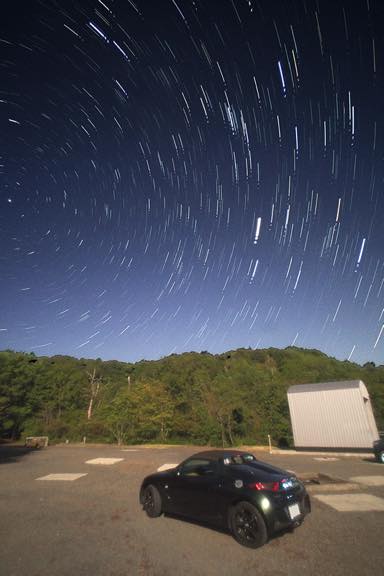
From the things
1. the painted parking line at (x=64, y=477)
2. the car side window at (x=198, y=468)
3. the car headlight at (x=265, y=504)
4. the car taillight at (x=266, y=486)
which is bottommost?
the painted parking line at (x=64, y=477)

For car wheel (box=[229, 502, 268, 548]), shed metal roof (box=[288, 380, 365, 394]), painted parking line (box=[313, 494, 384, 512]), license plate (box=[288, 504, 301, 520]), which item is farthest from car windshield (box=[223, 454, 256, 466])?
shed metal roof (box=[288, 380, 365, 394])

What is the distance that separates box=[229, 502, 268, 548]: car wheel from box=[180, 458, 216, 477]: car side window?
2.85ft

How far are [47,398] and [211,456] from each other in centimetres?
4795

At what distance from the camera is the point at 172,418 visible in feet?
112

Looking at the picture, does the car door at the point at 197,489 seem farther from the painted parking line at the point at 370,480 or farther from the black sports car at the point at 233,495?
the painted parking line at the point at 370,480

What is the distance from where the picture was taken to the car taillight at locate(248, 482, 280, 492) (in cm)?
486

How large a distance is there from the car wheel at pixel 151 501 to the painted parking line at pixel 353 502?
160 inches

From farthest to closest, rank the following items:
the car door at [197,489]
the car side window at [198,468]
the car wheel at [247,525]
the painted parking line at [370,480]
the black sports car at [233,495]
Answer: the painted parking line at [370,480] → the car side window at [198,468] → the car door at [197,489] → the black sports car at [233,495] → the car wheel at [247,525]

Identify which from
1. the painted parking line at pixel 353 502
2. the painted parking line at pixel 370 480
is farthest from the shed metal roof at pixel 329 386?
the painted parking line at pixel 353 502

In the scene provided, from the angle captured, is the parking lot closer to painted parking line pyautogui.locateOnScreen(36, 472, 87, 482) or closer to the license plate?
the license plate

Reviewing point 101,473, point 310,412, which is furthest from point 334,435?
point 101,473

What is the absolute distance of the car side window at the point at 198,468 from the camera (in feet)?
19.0

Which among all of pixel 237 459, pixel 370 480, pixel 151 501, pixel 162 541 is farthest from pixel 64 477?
pixel 370 480

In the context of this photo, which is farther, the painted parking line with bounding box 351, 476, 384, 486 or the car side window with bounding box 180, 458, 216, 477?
the painted parking line with bounding box 351, 476, 384, 486
